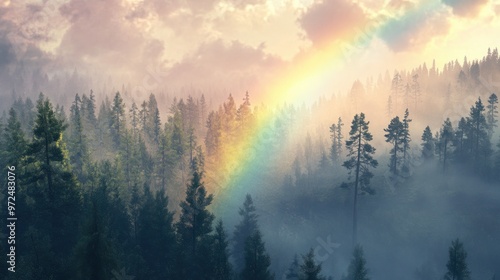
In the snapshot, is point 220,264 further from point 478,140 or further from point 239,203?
point 478,140

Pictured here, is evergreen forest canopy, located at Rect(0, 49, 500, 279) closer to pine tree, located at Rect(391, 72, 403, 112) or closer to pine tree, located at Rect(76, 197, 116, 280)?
pine tree, located at Rect(76, 197, 116, 280)

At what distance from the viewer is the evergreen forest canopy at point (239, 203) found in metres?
27.3

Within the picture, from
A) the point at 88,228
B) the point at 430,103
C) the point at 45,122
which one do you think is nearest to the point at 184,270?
the point at 88,228

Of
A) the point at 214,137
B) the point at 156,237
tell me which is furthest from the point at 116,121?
the point at 156,237

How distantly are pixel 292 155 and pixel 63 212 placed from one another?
89.1m

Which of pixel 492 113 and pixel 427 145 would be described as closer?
pixel 427 145

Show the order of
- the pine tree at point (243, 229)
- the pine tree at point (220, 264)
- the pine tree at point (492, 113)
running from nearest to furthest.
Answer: the pine tree at point (220, 264) → the pine tree at point (243, 229) → the pine tree at point (492, 113)

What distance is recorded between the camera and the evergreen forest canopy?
27.3 metres

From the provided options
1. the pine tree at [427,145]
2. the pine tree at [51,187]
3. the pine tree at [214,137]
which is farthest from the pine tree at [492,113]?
the pine tree at [51,187]

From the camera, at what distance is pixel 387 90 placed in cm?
19400

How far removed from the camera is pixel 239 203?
255 feet

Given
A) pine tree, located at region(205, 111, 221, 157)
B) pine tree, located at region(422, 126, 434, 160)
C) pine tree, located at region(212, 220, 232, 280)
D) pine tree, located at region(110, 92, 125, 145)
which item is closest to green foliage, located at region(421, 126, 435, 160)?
pine tree, located at region(422, 126, 434, 160)

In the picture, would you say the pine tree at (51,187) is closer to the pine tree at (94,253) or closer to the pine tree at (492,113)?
the pine tree at (94,253)

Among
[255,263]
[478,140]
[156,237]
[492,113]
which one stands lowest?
[255,263]
